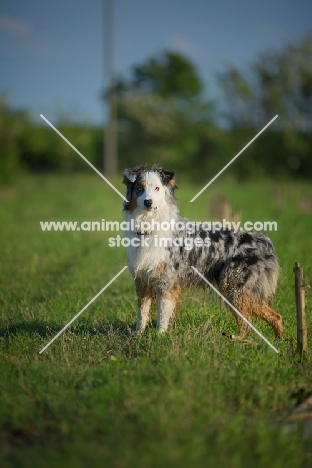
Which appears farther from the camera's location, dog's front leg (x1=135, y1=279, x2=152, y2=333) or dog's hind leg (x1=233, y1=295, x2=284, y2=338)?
dog's front leg (x1=135, y1=279, x2=152, y2=333)

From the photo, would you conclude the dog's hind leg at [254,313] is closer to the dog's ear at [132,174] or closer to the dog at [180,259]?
the dog at [180,259]

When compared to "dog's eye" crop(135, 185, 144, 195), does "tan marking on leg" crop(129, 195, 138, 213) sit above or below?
below

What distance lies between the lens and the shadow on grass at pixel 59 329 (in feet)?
21.9

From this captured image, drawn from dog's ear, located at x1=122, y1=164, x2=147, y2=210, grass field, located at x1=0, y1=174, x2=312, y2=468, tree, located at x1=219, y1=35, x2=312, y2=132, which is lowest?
grass field, located at x1=0, y1=174, x2=312, y2=468

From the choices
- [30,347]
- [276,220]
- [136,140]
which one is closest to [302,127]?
[136,140]

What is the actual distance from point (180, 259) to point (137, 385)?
2204mm

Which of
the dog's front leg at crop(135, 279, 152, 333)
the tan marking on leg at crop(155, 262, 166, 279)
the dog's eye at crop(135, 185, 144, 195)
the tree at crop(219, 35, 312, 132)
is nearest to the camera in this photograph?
the dog's eye at crop(135, 185, 144, 195)

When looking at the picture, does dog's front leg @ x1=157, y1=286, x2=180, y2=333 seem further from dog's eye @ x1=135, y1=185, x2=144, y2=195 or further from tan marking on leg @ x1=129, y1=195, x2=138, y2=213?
dog's eye @ x1=135, y1=185, x2=144, y2=195

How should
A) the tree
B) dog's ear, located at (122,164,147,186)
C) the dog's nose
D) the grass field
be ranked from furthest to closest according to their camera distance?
the tree < dog's ear, located at (122,164,147,186) < the dog's nose < the grass field

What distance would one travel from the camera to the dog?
21.6 ft

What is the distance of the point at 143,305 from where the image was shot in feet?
22.3

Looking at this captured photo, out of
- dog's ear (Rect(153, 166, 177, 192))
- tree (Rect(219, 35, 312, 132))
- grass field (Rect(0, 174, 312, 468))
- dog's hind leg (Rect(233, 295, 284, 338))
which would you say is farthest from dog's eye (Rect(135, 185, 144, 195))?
tree (Rect(219, 35, 312, 132))

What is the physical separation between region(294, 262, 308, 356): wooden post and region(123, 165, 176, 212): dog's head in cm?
176

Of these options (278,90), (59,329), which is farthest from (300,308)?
(278,90)
